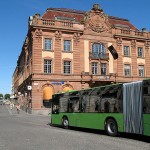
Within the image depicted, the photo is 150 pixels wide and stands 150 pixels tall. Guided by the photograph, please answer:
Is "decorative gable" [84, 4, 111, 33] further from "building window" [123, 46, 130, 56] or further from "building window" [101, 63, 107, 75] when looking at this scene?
"building window" [101, 63, 107, 75]

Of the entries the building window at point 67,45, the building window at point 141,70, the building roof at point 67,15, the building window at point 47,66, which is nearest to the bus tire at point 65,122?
the building window at point 47,66

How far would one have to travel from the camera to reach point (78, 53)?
44.5 metres

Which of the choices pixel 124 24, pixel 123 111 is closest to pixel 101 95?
pixel 123 111

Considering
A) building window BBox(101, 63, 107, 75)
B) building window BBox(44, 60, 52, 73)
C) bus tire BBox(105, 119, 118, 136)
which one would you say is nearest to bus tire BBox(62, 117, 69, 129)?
bus tire BBox(105, 119, 118, 136)

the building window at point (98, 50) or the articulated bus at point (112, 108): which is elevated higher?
the building window at point (98, 50)

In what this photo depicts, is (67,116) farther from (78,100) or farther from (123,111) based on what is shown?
(123,111)

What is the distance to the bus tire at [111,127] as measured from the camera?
606 inches

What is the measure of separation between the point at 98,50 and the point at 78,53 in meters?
3.54

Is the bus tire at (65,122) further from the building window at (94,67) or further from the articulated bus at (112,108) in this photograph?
the building window at (94,67)

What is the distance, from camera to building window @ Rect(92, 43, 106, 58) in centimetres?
4578

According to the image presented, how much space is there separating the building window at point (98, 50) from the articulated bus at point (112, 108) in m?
25.2

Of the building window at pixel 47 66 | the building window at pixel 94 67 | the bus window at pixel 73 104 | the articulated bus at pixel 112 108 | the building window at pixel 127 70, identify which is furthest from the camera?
the building window at pixel 127 70

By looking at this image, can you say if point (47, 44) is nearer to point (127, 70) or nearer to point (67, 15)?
point (67, 15)

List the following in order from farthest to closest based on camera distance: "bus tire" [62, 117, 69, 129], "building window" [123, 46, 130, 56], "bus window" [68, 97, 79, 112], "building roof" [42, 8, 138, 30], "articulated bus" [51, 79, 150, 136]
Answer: "building window" [123, 46, 130, 56], "building roof" [42, 8, 138, 30], "bus tire" [62, 117, 69, 129], "bus window" [68, 97, 79, 112], "articulated bus" [51, 79, 150, 136]
